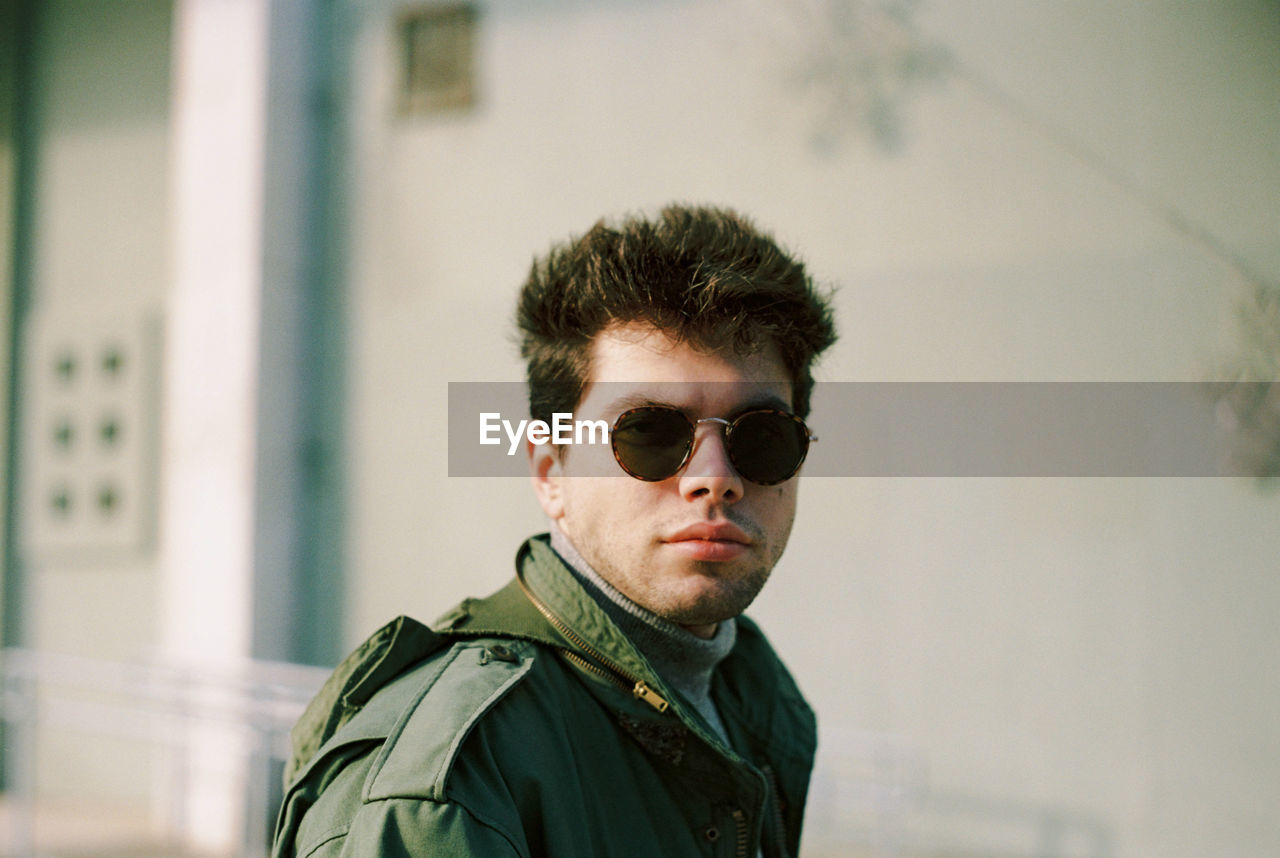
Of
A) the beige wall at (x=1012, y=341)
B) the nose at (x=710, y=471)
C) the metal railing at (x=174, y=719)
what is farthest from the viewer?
the metal railing at (x=174, y=719)

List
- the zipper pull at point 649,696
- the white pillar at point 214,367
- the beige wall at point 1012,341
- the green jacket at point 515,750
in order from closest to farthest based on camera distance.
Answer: the green jacket at point 515,750
the zipper pull at point 649,696
the beige wall at point 1012,341
the white pillar at point 214,367

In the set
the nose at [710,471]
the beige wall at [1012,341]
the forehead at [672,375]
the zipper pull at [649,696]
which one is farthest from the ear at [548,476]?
the beige wall at [1012,341]

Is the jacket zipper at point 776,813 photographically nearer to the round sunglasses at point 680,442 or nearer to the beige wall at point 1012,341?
the round sunglasses at point 680,442

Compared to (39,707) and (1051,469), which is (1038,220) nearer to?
(1051,469)

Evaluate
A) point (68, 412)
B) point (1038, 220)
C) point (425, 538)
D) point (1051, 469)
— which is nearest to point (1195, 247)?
point (1038, 220)

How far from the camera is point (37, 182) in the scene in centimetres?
631

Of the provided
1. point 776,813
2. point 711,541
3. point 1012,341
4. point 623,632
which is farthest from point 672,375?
point 1012,341

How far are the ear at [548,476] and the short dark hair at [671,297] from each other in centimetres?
7

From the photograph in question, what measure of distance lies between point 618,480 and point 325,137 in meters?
4.65

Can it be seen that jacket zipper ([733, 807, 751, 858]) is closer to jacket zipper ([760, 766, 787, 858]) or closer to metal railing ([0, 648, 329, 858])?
jacket zipper ([760, 766, 787, 858])

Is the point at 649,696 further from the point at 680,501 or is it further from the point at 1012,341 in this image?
the point at 1012,341

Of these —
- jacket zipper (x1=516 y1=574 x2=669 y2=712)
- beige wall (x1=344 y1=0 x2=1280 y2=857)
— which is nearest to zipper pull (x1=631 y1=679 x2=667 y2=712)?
jacket zipper (x1=516 y1=574 x2=669 y2=712)

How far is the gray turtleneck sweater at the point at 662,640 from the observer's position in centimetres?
155

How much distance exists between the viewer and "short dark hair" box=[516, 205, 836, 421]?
1605 mm
